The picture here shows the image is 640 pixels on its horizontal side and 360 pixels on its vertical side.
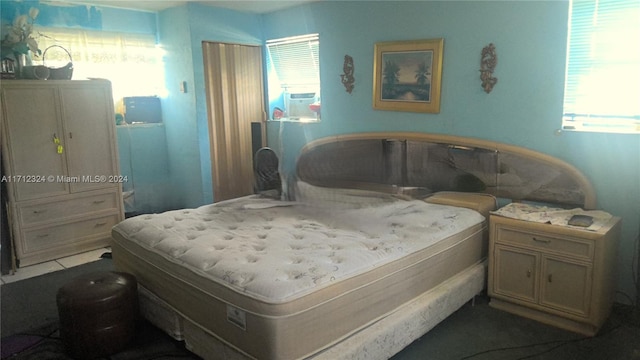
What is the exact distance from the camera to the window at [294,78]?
4.68 meters

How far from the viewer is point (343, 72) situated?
13.9ft

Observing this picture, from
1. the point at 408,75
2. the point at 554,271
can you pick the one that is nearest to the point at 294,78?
the point at 408,75

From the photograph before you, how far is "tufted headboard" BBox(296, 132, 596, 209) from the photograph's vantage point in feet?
9.98

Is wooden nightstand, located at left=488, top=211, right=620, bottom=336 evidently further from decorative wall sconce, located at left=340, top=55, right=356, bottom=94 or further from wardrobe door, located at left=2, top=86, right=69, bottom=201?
wardrobe door, located at left=2, top=86, right=69, bottom=201

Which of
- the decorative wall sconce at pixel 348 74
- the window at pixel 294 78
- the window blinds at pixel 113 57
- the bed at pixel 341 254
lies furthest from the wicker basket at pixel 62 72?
the decorative wall sconce at pixel 348 74

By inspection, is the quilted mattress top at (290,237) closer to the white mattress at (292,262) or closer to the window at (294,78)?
the white mattress at (292,262)

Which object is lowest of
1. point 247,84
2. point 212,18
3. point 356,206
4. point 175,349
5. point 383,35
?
point 175,349

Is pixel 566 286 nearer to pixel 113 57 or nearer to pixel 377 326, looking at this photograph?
pixel 377 326

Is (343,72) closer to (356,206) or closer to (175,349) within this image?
(356,206)

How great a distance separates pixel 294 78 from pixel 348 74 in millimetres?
951

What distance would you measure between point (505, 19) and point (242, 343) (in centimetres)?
273

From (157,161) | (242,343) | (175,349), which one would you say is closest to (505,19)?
(242,343)

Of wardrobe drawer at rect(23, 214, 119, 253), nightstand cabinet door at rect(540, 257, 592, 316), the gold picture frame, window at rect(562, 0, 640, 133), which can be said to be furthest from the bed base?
wardrobe drawer at rect(23, 214, 119, 253)

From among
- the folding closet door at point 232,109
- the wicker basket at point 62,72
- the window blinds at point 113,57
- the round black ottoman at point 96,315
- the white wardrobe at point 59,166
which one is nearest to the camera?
the round black ottoman at point 96,315
